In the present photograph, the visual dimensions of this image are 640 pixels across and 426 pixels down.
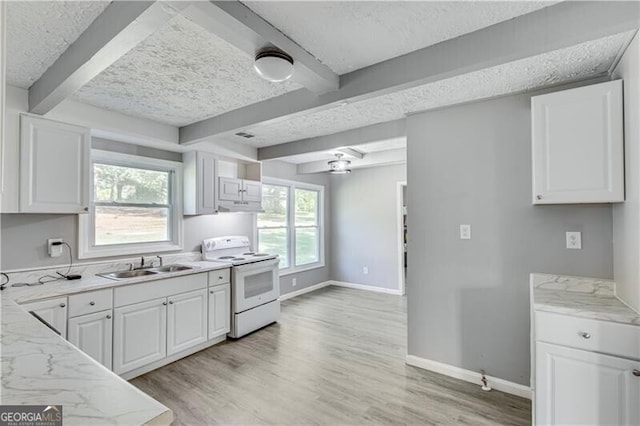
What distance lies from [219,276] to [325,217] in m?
3.19

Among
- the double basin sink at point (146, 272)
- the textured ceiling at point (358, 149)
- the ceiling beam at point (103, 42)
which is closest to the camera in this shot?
the ceiling beam at point (103, 42)

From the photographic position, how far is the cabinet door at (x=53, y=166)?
231cm

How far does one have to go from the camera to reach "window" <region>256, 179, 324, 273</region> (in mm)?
5066

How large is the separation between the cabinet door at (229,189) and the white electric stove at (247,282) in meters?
0.59

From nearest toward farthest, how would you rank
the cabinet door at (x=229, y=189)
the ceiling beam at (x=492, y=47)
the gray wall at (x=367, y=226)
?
the ceiling beam at (x=492, y=47) → the cabinet door at (x=229, y=189) → the gray wall at (x=367, y=226)

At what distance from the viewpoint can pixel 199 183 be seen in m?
3.62

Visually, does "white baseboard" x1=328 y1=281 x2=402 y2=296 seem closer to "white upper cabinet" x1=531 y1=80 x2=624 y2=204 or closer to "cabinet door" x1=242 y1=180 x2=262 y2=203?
"cabinet door" x1=242 y1=180 x2=262 y2=203

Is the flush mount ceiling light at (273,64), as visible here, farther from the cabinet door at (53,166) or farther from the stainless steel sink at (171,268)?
the stainless steel sink at (171,268)

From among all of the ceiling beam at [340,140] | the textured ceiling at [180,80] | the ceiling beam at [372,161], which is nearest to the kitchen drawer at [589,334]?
the ceiling beam at [340,140]

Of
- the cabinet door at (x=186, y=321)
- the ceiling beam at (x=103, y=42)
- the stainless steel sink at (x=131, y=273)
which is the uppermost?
the ceiling beam at (x=103, y=42)

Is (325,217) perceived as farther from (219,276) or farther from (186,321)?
(186,321)

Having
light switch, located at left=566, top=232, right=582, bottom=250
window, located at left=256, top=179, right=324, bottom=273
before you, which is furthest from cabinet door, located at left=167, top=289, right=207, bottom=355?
light switch, located at left=566, top=232, right=582, bottom=250

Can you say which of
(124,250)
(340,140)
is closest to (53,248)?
(124,250)

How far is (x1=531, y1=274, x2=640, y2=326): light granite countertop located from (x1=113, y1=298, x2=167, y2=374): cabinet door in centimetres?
303
